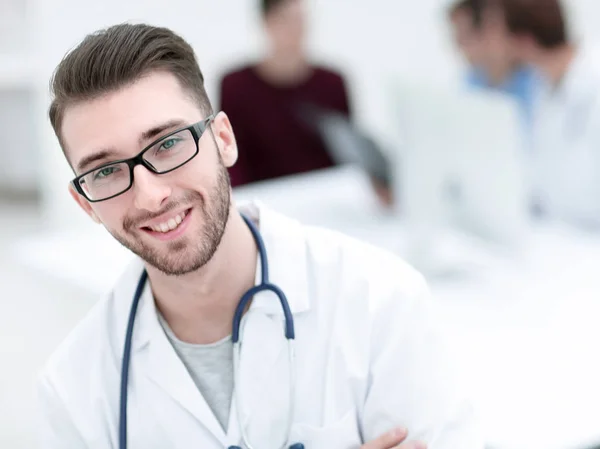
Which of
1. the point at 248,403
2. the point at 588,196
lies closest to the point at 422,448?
the point at 248,403

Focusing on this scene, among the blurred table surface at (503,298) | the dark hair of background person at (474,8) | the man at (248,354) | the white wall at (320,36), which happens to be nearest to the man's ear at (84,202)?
the man at (248,354)

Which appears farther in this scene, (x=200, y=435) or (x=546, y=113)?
(x=546, y=113)

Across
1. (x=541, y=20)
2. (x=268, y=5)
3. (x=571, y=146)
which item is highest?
(x=268, y=5)

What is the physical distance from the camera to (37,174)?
473cm

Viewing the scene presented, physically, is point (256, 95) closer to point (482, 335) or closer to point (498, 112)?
point (498, 112)

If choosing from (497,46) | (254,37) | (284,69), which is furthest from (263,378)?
(254,37)

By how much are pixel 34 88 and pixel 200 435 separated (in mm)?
3336

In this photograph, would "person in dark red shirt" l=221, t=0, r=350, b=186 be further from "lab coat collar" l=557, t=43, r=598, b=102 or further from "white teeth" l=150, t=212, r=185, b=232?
"white teeth" l=150, t=212, r=185, b=232

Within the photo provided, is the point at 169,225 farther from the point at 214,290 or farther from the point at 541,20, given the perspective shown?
the point at 541,20

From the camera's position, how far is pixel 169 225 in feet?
3.38

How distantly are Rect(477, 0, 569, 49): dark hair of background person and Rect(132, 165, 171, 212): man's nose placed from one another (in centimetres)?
202

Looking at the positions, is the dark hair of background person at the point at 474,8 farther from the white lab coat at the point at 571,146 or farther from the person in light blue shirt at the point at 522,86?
the white lab coat at the point at 571,146

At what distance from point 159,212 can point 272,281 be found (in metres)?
0.25

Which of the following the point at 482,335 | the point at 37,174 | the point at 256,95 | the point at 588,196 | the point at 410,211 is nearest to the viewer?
the point at 482,335
